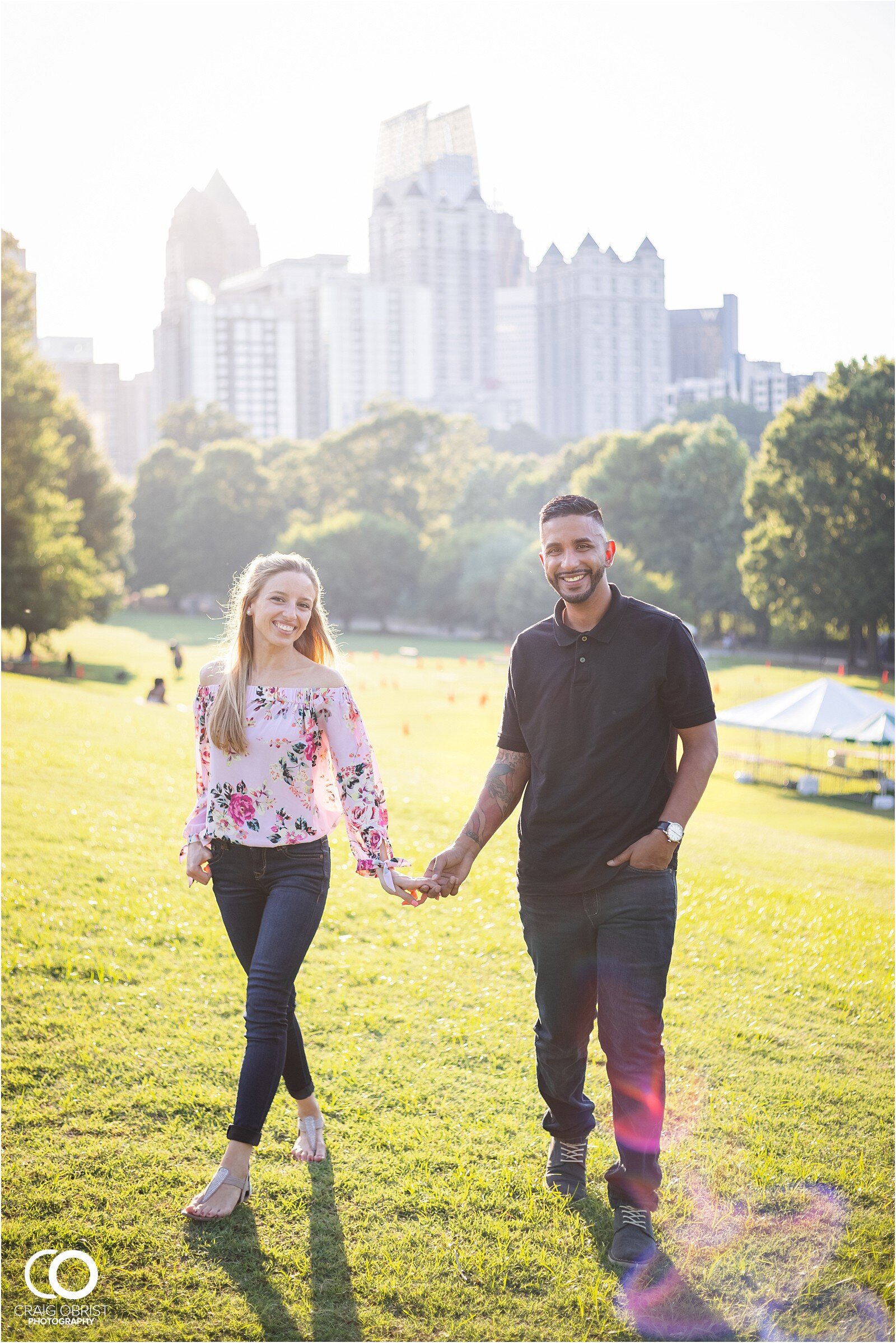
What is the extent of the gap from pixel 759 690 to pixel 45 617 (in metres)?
22.2

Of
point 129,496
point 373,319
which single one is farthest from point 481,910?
point 373,319

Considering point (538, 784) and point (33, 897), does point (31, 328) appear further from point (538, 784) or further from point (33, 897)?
point (538, 784)

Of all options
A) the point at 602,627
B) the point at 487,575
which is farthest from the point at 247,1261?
the point at 487,575

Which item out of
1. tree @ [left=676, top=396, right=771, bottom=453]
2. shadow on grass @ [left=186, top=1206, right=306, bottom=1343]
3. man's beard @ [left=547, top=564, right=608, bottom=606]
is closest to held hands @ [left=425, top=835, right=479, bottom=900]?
man's beard @ [left=547, top=564, right=608, bottom=606]

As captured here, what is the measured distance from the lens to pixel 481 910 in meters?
7.46

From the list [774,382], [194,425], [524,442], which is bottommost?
[774,382]

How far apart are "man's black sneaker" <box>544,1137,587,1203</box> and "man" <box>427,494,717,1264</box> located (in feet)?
0.45

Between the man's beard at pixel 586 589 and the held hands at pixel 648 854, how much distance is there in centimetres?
77

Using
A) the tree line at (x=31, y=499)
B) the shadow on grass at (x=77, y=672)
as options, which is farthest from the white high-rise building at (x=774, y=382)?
the shadow on grass at (x=77, y=672)

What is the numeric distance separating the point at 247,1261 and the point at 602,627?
A: 7.31 ft

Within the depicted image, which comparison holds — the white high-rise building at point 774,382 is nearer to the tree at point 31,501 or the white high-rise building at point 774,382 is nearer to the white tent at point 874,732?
the white tent at point 874,732

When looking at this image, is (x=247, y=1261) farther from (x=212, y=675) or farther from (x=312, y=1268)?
(x=212, y=675)

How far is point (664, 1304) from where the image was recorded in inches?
127

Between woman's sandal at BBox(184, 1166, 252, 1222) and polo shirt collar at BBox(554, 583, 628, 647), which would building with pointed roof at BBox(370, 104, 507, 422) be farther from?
woman's sandal at BBox(184, 1166, 252, 1222)
